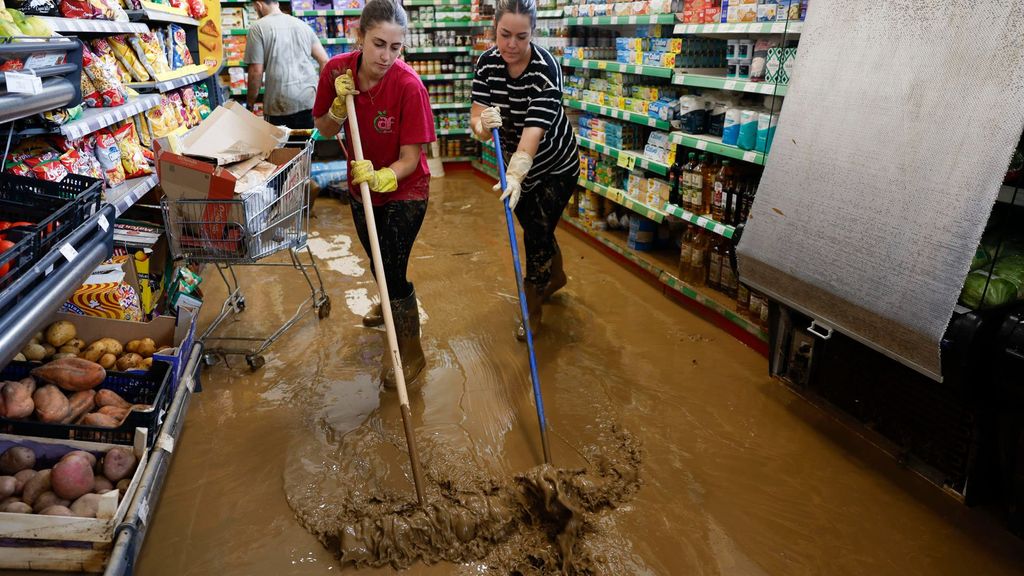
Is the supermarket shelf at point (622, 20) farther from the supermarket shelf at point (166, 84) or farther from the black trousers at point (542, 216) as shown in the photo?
the supermarket shelf at point (166, 84)

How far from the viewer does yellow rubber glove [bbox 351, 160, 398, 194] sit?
8.62 feet

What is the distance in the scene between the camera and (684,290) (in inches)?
164

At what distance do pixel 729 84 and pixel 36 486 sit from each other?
140 inches

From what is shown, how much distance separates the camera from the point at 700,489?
2.55m

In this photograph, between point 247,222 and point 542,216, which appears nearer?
point 247,222

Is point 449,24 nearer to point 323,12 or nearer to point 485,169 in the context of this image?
point 323,12

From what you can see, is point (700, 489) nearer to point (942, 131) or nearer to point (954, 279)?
point (954, 279)

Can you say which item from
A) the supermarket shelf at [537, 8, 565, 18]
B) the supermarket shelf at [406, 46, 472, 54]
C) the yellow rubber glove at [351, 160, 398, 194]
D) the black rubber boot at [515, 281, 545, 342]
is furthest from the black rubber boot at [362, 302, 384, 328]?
the supermarket shelf at [406, 46, 472, 54]

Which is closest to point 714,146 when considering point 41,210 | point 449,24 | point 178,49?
point 41,210

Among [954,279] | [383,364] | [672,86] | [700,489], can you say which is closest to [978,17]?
[954,279]

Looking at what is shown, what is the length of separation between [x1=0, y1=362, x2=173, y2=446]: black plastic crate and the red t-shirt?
1146 millimetres

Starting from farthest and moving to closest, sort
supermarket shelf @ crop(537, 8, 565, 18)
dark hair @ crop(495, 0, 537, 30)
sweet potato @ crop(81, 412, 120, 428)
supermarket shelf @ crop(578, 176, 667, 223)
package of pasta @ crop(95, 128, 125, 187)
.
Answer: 1. supermarket shelf @ crop(537, 8, 565, 18)
2. supermarket shelf @ crop(578, 176, 667, 223)
3. package of pasta @ crop(95, 128, 125, 187)
4. dark hair @ crop(495, 0, 537, 30)
5. sweet potato @ crop(81, 412, 120, 428)

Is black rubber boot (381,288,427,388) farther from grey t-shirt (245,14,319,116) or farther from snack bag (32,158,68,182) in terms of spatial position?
grey t-shirt (245,14,319,116)

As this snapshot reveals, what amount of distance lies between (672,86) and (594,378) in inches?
88.1
